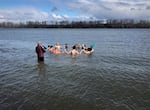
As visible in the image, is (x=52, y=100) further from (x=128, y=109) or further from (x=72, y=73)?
(x=72, y=73)

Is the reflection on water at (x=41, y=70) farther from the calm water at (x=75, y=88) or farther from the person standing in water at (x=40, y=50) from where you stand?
the person standing in water at (x=40, y=50)

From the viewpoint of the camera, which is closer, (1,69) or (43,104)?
(43,104)

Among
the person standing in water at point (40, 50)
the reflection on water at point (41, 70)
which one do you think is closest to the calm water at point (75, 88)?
the reflection on water at point (41, 70)

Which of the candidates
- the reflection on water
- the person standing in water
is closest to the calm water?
the reflection on water

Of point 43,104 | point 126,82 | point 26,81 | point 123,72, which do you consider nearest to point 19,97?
point 43,104

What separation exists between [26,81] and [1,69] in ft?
18.7

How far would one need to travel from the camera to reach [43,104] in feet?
37.9

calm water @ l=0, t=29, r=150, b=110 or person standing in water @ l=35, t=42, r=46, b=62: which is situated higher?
person standing in water @ l=35, t=42, r=46, b=62

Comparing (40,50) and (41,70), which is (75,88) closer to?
(41,70)

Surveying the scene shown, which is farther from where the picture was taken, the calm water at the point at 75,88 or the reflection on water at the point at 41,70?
the reflection on water at the point at 41,70

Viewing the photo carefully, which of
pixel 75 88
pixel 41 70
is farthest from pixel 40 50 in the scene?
pixel 75 88

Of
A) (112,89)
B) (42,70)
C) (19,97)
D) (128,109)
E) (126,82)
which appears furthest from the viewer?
(42,70)

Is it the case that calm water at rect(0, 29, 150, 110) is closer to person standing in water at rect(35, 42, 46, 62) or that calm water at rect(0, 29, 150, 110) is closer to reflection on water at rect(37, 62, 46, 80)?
reflection on water at rect(37, 62, 46, 80)

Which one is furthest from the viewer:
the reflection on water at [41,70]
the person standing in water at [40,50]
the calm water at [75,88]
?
the person standing in water at [40,50]
